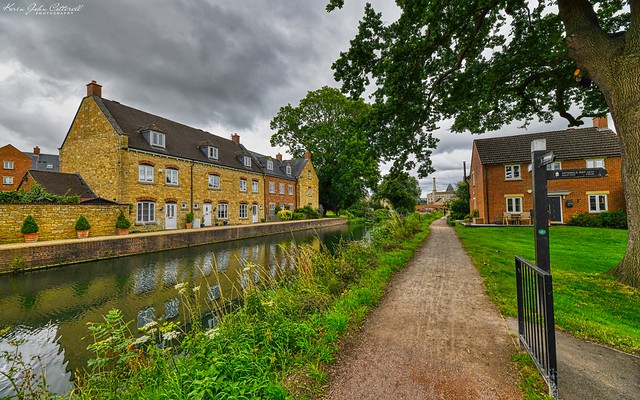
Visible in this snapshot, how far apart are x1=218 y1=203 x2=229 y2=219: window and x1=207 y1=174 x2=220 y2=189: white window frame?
1758 mm

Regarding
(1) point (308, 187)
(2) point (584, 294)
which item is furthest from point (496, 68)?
(1) point (308, 187)

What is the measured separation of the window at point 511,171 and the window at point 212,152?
25.5 meters

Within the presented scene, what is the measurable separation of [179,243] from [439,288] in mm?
14065

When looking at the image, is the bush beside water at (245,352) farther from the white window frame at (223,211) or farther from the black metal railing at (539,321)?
the white window frame at (223,211)

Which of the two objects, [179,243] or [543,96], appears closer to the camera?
[543,96]

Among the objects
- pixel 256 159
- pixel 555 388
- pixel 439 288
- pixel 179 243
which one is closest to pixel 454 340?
pixel 555 388

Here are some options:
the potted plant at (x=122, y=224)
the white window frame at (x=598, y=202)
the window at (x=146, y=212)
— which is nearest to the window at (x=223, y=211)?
the window at (x=146, y=212)

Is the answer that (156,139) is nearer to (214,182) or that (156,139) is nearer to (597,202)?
(214,182)

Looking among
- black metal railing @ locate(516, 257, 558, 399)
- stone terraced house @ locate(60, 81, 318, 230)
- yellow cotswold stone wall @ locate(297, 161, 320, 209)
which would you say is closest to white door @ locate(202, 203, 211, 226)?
stone terraced house @ locate(60, 81, 318, 230)

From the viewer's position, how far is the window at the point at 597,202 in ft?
62.4

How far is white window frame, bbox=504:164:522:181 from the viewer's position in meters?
21.2

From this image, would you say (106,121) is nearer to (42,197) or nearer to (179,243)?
(42,197)

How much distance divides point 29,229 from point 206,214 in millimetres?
11448

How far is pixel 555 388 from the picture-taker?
2.28 metres
